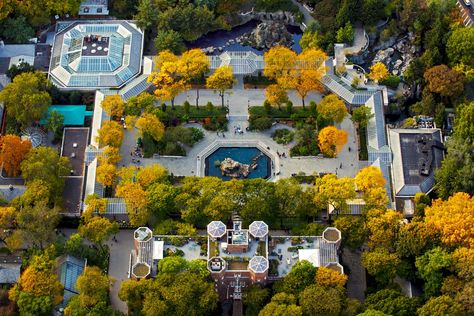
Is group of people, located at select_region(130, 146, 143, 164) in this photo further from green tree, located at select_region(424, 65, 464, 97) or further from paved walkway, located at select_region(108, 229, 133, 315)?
green tree, located at select_region(424, 65, 464, 97)

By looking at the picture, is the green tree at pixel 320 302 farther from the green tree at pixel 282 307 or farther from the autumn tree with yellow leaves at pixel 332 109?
the autumn tree with yellow leaves at pixel 332 109

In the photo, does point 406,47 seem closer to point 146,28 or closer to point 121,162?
point 146,28

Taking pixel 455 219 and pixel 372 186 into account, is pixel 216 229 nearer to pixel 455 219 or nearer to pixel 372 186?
pixel 372 186

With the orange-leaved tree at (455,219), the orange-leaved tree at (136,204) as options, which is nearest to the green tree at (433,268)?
the orange-leaved tree at (455,219)

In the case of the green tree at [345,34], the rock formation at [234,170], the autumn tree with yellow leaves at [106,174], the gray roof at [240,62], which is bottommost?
the autumn tree with yellow leaves at [106,174]

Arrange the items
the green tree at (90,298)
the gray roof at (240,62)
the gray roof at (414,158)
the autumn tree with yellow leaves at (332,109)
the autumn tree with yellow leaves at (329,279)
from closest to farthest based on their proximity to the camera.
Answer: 1. the green tree at (90,298)
2. the autumn tree with yellow leaves at (329,279)
3. the gray roof at (414,158)
4. the autumn tree with yellow leaves at (332,109)
5. the gray roof at (240,62)

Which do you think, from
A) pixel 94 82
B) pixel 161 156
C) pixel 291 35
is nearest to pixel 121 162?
pixel 161 156
